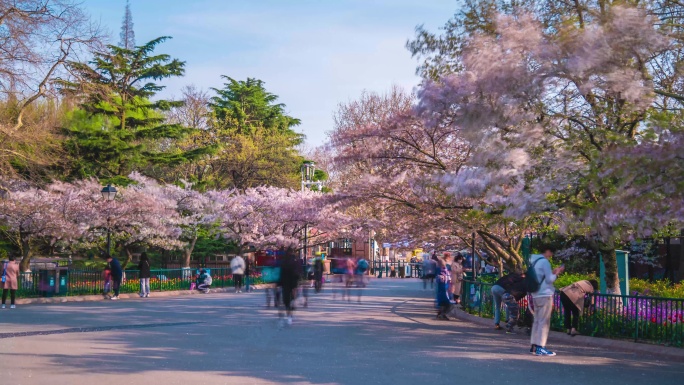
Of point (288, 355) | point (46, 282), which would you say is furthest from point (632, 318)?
point (46, 282)

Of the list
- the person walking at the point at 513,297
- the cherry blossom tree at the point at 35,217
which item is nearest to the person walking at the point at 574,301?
the person walking at the point at 513,297

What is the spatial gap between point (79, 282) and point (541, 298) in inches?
837

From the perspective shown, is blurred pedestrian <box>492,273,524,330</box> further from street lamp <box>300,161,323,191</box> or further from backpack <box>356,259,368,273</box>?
street lamp <box>300,161,323,191</box>

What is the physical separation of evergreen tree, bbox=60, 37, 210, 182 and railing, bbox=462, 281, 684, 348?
29.0m

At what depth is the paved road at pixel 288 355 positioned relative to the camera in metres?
9.61

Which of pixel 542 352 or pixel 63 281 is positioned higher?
pixel 63 281

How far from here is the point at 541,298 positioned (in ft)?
40.0

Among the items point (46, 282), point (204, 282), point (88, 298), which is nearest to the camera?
point (46, 282)

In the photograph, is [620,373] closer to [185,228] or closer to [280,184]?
[185,228]

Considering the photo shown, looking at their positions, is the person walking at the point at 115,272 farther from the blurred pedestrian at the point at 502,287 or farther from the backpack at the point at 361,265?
the blurred pedestrian at the point at 502,287

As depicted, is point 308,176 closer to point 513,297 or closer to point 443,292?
point 443,292

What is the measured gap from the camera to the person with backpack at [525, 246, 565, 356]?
12.0m

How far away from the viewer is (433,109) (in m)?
15.2

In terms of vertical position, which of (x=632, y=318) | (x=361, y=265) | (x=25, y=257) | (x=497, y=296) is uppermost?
(x=25, y=257)
